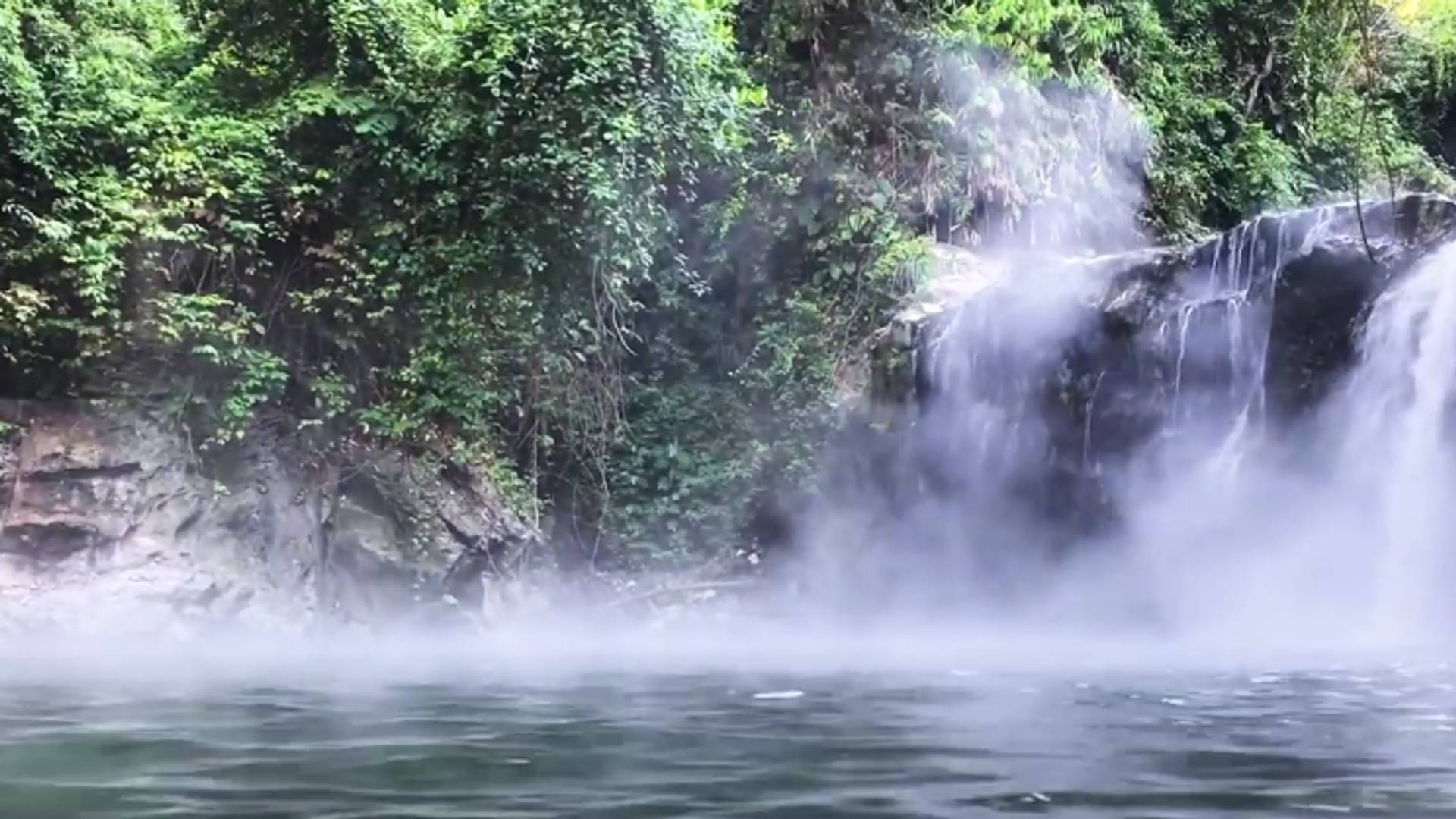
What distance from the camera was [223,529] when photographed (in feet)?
39.8

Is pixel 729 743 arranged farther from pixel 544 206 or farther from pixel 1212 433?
pixel 1212 433

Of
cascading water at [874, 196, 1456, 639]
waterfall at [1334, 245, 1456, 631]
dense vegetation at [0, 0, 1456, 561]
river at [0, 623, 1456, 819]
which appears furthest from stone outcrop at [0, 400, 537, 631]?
waterfall at [1334, 245, 1456, 631]

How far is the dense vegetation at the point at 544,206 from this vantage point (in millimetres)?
12031

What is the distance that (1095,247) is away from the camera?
55.2 ft

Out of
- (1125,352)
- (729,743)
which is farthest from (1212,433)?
(729,743)

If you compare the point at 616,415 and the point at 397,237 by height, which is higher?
the point at 397,237

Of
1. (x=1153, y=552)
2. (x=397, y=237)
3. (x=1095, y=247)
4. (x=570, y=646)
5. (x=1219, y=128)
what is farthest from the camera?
(x=1219, y=128)

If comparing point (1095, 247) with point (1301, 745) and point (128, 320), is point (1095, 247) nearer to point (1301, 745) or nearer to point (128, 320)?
point (128, 320)

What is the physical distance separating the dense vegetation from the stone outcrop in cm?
36

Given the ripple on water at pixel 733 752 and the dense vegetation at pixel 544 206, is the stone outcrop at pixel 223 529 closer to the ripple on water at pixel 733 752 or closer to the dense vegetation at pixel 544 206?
the dense vegetation at pixel 544 206

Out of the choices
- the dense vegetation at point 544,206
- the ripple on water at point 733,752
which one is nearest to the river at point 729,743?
the ripple on water at point 733,752

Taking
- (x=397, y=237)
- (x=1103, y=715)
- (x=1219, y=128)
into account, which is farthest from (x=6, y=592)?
(x=1219, y=128)

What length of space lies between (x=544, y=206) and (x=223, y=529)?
12.6 ft

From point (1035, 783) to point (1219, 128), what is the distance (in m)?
16.0
